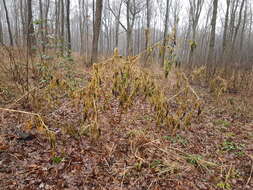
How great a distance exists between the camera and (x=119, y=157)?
272cm

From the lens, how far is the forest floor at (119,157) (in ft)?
7.23

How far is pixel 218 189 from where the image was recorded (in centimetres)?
237

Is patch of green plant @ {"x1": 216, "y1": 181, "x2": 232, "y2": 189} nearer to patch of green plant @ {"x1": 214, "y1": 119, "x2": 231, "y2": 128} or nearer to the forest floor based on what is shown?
the forest floor

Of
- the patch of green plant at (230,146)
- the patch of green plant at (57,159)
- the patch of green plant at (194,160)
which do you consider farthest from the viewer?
the patch of green plant at (230,146)

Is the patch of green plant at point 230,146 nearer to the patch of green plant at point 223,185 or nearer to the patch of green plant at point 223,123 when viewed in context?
the patch of green plant at point 223,123

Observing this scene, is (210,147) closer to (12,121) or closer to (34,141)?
(34,141)

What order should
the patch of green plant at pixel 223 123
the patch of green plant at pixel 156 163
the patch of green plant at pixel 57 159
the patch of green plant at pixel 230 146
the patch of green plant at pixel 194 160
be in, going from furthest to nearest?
1. the patch of green plant at pixel 223 123
2. the patch of green plant at pixel 230 146
3. the patch of green plant at pixel 194 160
4. the patch of green plant at pixel 156 163
5. the patch of green plant at pixel 57 159

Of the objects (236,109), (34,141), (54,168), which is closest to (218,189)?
(54,168)

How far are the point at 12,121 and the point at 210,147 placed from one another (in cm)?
415

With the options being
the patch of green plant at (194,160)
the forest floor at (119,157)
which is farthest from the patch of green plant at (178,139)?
the patch of green plant at (194,160)

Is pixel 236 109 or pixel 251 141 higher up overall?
pixel 236 109

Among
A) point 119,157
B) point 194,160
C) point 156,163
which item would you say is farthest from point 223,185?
point 119,157

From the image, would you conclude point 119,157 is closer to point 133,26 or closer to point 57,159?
point 57,159

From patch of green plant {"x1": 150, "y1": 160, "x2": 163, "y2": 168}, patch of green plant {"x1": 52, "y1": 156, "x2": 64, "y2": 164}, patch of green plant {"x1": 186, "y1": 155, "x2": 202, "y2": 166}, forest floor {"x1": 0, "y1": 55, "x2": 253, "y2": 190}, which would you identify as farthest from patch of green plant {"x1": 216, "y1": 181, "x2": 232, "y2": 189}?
patch of green plant {"x1": 52, "y1": 156, "x2": 64, "y2": 164}
